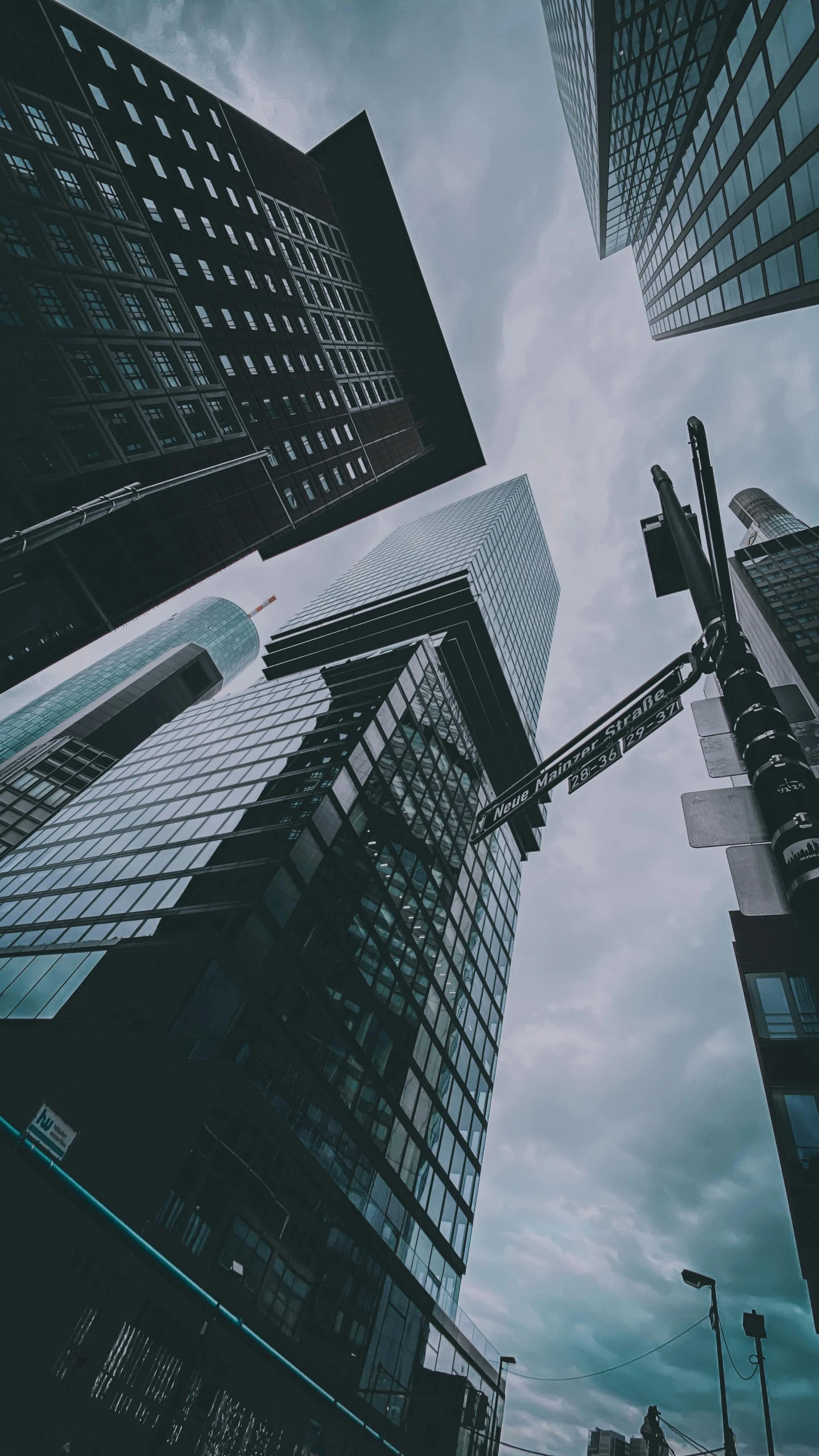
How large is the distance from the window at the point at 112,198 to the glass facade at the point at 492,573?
40.3 metres

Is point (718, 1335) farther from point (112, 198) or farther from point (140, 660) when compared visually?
point (140, 660)

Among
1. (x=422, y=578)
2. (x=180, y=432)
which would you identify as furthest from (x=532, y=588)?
(x=180, y=432)

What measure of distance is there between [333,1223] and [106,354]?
40926 mm

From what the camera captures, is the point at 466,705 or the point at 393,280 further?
the point at 393,280

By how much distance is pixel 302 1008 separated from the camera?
89.2ft

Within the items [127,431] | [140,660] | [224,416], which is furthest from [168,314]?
[140,660]

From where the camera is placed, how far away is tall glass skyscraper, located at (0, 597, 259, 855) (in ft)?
310

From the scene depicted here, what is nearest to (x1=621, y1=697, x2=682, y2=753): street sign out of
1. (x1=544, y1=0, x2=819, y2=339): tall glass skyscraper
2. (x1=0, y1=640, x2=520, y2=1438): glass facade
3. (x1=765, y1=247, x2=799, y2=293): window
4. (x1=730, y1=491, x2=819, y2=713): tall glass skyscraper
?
(x1=0, y1=640, x2=520, y2=1438): glass facade

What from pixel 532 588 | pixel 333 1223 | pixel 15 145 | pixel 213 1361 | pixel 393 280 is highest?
pixel 393 280

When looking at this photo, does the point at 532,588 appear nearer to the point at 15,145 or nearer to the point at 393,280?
the point at 393,280

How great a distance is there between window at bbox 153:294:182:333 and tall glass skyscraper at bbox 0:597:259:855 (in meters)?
56.7

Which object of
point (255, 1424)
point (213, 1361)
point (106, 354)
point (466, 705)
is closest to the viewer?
point (213, 1361)

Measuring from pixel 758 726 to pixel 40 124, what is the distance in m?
43.6

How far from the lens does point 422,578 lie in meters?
71.6
